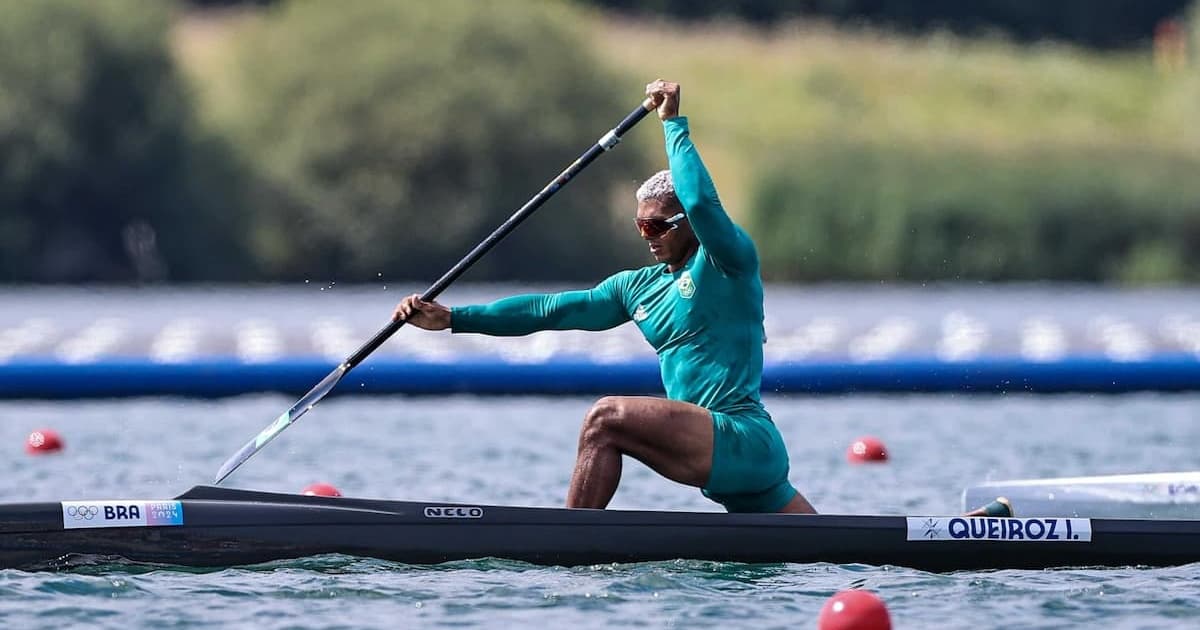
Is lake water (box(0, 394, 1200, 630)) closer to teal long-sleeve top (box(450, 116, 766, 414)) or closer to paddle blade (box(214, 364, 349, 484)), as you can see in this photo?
teal long-sleeve top (box(450, 116, 766, 414))

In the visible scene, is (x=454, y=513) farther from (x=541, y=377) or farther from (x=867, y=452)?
(x=541, y=377)

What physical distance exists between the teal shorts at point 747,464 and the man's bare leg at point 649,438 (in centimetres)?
5

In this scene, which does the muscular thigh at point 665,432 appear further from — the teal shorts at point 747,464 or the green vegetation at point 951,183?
the green vegetation at point 951,183

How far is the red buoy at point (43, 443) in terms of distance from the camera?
40.4 ft

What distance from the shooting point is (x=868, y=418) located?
14.5 m

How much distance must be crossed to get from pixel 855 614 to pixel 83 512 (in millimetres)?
2844

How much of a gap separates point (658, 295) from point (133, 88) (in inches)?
1334

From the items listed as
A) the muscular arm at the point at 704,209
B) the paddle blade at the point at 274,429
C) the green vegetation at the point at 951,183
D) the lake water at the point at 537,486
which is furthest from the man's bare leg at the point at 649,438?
the green vegetation at the point at 951,183

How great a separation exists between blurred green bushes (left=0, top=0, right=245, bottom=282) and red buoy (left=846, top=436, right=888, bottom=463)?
29.7m

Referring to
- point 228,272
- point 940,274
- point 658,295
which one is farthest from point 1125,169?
point 658,295

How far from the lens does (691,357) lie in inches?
288

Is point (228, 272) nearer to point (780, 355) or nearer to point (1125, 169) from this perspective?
point (1125, 169)

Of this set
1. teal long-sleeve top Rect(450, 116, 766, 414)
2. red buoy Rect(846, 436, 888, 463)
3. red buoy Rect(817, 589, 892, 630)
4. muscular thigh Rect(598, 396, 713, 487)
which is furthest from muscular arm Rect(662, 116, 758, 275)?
red buoy Rect(846, 436, 888, 463)

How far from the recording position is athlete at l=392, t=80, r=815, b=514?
7.11 meters
